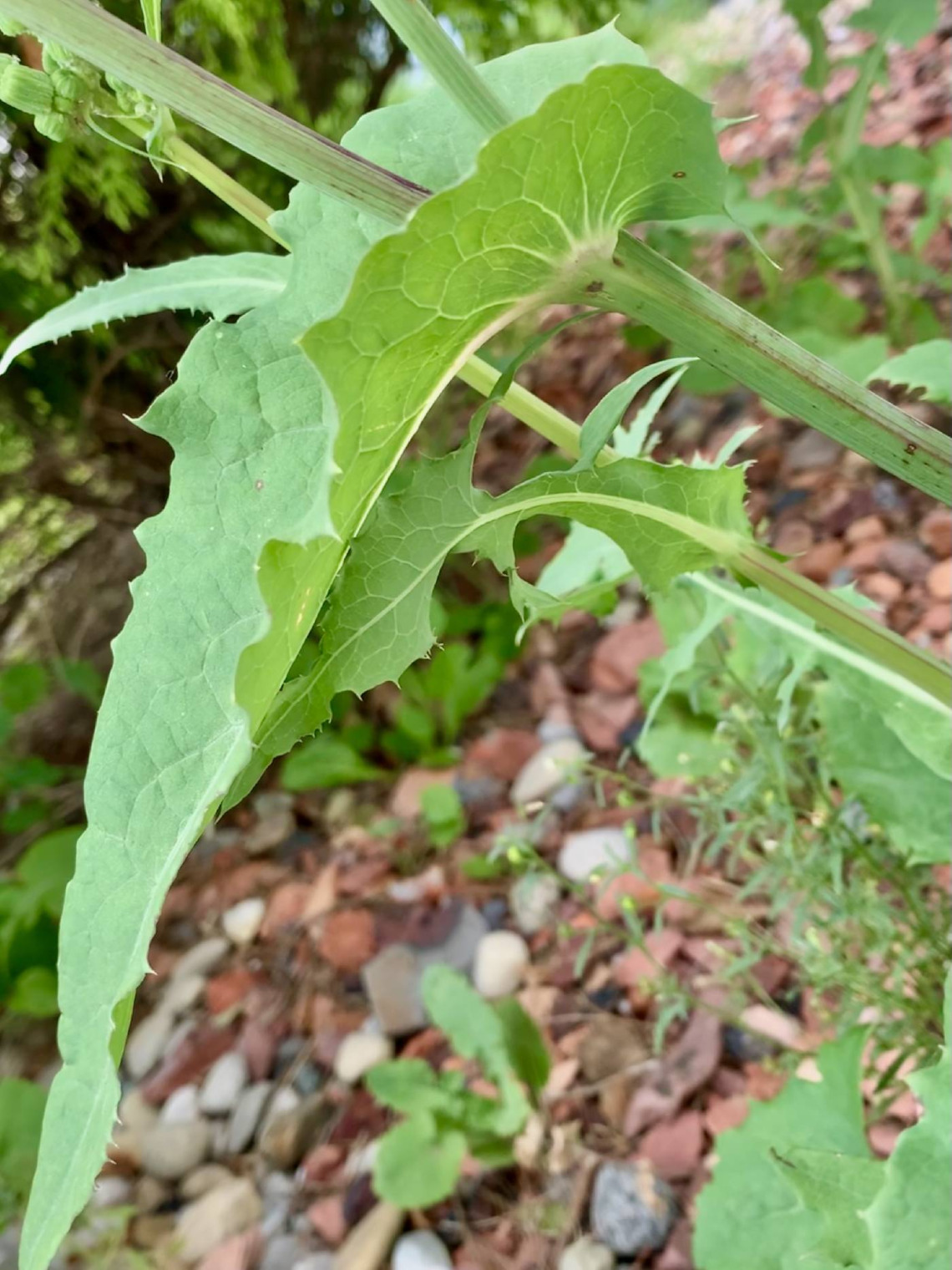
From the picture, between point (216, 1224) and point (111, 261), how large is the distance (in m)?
1.61

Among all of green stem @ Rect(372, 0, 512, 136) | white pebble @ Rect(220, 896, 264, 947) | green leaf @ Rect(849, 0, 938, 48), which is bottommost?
white pebble @ Rect(220, 896, 264, 947)

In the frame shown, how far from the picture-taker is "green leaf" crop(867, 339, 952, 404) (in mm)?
877

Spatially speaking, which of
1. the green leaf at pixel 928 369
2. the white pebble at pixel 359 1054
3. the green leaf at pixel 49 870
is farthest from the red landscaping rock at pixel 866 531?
the green leaf at pixel 49 870

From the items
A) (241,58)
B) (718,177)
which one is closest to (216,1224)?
(718,177)

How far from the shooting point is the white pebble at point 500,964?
135 centimetres

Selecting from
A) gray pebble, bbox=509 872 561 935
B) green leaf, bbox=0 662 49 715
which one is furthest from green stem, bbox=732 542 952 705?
green leaf, bbox=0 662 49 715

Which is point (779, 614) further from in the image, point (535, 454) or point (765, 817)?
point (535, 454)

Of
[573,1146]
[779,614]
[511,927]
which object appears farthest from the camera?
[511,927]

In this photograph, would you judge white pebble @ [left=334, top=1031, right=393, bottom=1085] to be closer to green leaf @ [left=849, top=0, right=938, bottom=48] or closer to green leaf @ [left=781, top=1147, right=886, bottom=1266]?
green leaf @ [left=781, top=1147, right=886, bottom=1266]

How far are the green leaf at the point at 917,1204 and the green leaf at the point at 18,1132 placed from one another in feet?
3.90

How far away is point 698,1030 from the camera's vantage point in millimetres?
1144

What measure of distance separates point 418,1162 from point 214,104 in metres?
1.07

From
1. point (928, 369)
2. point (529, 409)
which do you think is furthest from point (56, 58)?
point (928, 369)

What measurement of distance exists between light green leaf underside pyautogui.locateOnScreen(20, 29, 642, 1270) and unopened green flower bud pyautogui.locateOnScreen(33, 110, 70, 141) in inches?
4.0
